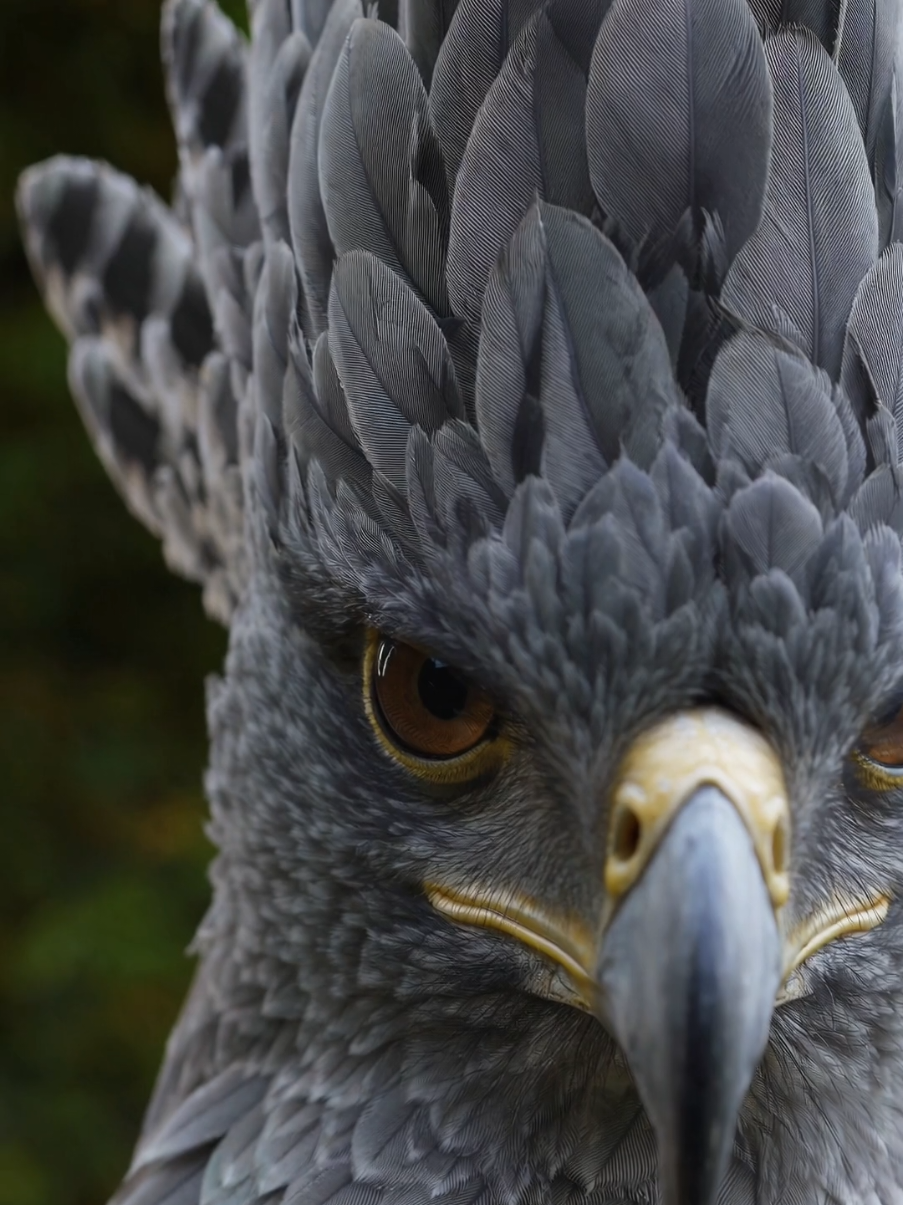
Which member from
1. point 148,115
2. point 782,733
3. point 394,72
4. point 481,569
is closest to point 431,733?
point 481,569

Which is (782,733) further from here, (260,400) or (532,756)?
(260,400)

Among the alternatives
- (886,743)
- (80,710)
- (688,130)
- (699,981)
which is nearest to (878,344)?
(688,130)

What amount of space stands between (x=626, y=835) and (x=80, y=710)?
2982mm

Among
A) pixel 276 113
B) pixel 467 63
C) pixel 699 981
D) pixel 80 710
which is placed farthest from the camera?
pixel 80 710

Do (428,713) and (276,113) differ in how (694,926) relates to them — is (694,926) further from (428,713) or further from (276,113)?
(276,113)

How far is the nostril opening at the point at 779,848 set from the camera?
4.18 feet

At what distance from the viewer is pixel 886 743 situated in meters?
1.44

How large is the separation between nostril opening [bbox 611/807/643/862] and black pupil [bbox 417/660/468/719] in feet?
0.81

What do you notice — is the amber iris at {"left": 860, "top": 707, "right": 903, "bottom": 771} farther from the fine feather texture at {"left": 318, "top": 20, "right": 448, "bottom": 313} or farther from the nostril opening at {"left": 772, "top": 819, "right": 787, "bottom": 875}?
the fine feather texture at {"left": 318, "top": 20, "right": 448, "bottom": 313}

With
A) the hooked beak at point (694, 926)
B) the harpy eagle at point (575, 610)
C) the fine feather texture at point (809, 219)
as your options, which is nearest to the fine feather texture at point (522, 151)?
the harpy eagle at point (575, 610)

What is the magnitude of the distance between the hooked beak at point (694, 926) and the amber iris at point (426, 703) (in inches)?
8.3

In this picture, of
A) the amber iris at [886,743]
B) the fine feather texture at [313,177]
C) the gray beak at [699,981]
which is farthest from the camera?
the fine feather texture at [313,177]

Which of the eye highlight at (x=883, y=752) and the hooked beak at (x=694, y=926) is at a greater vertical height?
the eye highlight at (x=883, y=752)

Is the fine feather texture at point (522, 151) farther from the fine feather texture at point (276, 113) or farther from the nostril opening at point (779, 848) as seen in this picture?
the nostril opening at point (779, 848)
